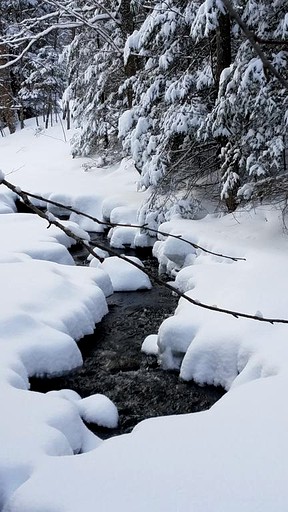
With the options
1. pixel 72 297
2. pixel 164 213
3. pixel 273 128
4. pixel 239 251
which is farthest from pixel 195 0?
pixel 72 297

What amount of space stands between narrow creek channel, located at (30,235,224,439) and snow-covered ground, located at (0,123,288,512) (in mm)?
149

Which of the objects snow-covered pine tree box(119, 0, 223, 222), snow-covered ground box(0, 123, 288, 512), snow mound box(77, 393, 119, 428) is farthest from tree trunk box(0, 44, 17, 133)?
snow mound box(77, 393, 119, 428)

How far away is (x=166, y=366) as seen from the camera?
6.14 metres

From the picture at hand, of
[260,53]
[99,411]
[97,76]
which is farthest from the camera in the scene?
[97,76]

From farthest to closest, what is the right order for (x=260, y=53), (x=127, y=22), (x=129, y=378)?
(x=127, y=22)
(x=129, y=378)
(x=260, y=53)

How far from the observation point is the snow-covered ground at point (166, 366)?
125 inches

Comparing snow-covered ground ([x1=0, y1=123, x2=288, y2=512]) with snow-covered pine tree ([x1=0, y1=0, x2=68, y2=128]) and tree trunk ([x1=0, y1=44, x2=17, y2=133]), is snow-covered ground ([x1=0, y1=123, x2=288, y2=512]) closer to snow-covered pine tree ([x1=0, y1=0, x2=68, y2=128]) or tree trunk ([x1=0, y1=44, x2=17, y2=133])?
snow-covered pine tree ([x1=0, y1=0, x2=68, y2=128])

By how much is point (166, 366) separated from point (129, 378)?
1.58 feet

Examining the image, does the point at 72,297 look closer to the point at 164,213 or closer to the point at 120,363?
the point at 120,363

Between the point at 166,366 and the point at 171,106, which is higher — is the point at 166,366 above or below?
below

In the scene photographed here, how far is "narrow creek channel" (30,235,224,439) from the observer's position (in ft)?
17.5

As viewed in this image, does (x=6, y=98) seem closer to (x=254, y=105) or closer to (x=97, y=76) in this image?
(x=97, y=76)

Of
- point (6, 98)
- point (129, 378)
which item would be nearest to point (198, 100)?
point (129, 378)

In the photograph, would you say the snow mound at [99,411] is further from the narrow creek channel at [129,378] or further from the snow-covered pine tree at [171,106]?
the snow-covered pine tree at [171,106]
